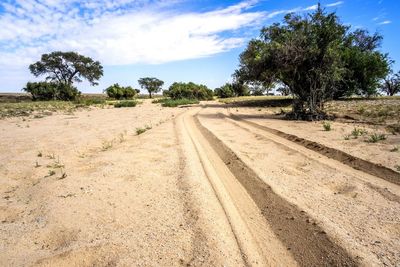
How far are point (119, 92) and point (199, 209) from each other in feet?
191

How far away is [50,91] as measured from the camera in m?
46.7

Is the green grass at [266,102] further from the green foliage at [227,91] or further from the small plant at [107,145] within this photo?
the green foliage at [227,91]

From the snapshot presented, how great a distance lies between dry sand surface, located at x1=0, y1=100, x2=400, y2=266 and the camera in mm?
3143

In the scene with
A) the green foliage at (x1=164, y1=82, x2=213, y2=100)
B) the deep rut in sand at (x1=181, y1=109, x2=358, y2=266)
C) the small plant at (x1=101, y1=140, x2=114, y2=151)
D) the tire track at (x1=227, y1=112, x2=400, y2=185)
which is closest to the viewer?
the deep rut in sand at (x1=181, y1=109, x2=358, y2=266)

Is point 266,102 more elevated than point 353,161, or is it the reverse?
point 266,102

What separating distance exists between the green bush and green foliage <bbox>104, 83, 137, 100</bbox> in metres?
11.0

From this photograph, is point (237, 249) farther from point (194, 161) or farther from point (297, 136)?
point (297, 136)

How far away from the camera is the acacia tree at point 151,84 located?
86312 mm

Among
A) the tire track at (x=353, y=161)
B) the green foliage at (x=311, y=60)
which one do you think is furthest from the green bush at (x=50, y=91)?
the tire track at (x=353, y=161)

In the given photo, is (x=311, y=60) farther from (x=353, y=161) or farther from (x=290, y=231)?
(x=290, y=231)

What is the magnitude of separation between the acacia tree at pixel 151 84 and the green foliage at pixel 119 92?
25.0 metres

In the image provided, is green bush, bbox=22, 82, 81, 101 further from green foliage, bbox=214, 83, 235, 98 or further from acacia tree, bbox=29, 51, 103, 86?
green foliage, bbox=214, 83, 235, 98

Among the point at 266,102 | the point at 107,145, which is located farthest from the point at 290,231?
the point at 266,102

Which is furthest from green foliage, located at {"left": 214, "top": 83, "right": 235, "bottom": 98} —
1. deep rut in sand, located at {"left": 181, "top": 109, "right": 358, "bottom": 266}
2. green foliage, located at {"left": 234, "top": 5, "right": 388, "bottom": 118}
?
deep rut in sand, located at {"left": 181, "top": 109, "right": 358, "bottom": 266}
